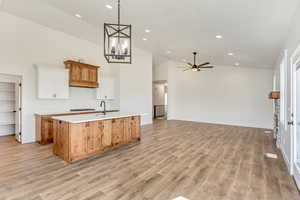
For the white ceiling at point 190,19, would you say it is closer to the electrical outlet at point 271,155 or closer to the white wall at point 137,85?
the white wall at point 137,85

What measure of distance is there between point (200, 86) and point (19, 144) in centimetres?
847

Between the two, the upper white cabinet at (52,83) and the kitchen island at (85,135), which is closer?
the kitchen island at (85,135)

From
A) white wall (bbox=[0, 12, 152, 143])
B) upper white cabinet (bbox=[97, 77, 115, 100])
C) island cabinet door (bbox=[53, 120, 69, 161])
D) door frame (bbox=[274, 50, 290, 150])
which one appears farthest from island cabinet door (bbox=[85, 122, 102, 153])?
door frame (bbox=[274, 50, 290, 150])

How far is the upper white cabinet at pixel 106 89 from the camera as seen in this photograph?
6.41 meters

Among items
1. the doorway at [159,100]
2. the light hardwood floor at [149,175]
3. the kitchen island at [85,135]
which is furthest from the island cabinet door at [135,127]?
the doorway at [159,100]

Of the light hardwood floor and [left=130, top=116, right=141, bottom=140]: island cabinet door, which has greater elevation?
[left=130, top=116, right=141, bottom=140]: island cabinet door

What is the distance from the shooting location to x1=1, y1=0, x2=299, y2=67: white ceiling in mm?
2773

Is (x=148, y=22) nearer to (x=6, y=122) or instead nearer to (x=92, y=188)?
(x=92, y=188)

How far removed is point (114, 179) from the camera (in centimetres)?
253

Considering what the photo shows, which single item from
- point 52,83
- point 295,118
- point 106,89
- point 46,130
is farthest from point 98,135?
point 295,118

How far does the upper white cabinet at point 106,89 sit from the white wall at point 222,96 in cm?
393

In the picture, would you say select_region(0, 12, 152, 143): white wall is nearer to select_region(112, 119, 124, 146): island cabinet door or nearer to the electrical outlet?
select_region(112, 119, 124, 146): island cabinet door

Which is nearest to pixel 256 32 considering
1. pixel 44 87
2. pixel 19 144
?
pixel 44 87

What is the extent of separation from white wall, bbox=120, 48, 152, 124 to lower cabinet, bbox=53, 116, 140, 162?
2887 millimetres
